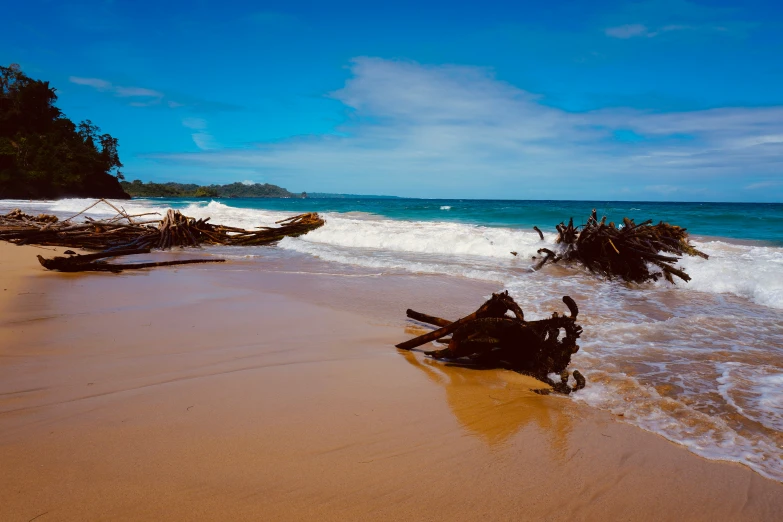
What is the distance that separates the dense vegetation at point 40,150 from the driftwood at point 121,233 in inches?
2159

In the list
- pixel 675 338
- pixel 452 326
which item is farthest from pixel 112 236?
pixel 675 338

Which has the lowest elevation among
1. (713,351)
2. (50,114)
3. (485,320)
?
(713,351)

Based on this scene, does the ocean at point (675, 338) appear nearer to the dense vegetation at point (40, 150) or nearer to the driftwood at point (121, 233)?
the driftwood at point (121, 233)

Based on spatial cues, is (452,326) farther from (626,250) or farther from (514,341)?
(626,250)

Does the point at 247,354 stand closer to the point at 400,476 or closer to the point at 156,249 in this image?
the point at 400,476

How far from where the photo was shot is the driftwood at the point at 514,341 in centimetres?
313

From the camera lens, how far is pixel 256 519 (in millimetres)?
1668

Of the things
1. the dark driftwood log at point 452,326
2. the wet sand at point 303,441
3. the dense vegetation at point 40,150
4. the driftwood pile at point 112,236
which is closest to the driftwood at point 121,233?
the driftwood pile at point 112,236

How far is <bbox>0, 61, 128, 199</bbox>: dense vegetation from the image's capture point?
53.9m

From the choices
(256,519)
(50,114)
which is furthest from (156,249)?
(50,114)

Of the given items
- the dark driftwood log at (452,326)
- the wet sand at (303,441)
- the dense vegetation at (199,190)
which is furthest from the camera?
the dense vegetation at (199,190)

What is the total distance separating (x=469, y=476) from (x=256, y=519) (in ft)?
3.15

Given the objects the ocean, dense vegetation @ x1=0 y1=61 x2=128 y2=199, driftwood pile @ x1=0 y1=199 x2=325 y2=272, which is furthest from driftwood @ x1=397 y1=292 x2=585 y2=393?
dense vegetation @ x1=0 y1=61 x2=128 y2=199

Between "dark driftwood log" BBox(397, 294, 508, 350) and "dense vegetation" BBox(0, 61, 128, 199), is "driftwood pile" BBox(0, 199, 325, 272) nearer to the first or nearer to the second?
"dark driftwood log" BBox(397, 294, 508, 350)
